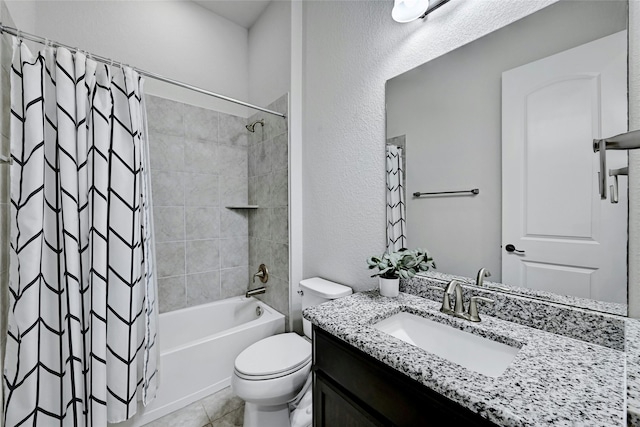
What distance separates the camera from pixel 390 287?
1.12 metres

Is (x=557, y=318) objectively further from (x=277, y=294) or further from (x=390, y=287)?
(x=277, y=294)

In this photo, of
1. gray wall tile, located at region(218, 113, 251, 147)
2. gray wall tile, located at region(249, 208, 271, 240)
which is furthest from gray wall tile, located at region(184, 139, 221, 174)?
gray wall tile, located at region(249, 208, 271, 240)

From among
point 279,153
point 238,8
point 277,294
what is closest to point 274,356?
point 277,294

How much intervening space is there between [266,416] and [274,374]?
0.95 feet

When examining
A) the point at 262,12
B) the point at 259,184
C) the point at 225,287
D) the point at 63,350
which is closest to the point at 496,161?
the point at 259,184

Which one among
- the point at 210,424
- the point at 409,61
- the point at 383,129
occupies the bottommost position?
the point at 210,424

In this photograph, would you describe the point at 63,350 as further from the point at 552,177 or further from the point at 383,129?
the point at 552,177

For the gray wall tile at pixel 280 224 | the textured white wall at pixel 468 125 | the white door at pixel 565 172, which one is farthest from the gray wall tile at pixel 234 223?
the white door at pixel 565 172

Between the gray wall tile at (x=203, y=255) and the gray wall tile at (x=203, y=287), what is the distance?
5 centimetres

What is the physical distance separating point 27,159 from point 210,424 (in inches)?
61.1

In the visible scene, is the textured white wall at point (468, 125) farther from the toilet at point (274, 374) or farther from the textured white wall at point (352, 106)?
the toilet at point (274, 374)

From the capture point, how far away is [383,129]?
1.31m

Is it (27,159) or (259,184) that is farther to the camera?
(259,184)

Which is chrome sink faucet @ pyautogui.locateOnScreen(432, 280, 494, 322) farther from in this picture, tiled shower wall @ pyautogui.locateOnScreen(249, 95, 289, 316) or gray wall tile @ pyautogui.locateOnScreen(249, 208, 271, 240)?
gray wall tile @ pyautogui.locateOnScreen(249, 208, 271, 240)
